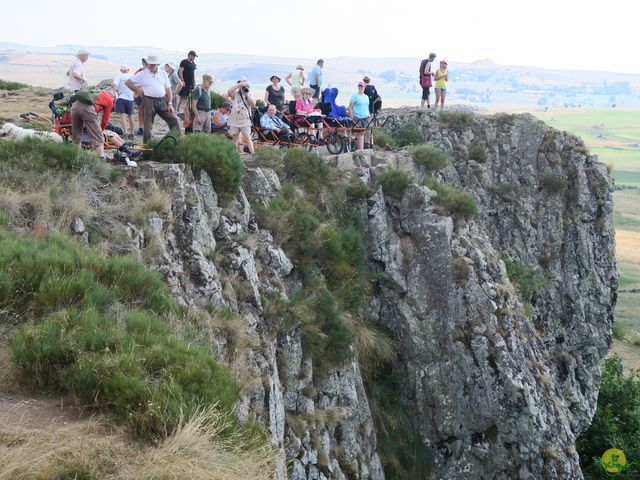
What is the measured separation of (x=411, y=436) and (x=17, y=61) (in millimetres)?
204903

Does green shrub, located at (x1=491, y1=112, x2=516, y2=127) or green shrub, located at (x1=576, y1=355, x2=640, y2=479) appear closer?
green shrub, located at (x1=576, y1=355, x2=640, y2=479)

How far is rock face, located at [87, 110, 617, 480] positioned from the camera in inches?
389

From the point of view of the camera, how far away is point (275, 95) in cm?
1978

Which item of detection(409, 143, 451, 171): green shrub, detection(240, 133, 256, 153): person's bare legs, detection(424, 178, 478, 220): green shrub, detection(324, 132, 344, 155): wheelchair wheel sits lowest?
detection(424, 178, 478, 220): green shrub

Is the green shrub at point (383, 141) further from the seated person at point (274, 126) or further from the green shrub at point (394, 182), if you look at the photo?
the green shrub at point (394, 182)

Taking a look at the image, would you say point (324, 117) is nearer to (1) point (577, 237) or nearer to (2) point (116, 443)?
(1) point (577, 237)

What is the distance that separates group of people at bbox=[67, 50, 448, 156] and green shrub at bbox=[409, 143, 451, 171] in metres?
1.88

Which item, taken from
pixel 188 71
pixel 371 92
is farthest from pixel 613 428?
pixel 188 71

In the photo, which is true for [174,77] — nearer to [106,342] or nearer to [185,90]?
[185,90]

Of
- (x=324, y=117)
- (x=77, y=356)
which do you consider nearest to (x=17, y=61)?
(x=324, y=117)

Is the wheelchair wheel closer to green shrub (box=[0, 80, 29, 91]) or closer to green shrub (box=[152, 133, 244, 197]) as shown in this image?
green shrub (box=[152, 133, 244, 197])

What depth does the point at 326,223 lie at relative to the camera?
1408cm

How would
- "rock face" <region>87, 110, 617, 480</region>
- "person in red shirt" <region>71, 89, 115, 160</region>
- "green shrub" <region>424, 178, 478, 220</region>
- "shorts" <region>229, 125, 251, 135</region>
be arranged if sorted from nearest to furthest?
"rock face" <region>87, 110, 617, 480</region>
"person in red shirt" <region>71, 89, 115, 160</region>
"shorts" <region>229, 125, 251, 135</region>
"green shrub" <region>424, 178, 478, 220</region>

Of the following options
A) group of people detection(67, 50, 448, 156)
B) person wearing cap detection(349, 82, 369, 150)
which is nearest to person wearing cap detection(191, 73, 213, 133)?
group of people detection(67, 50, 448, 156)
